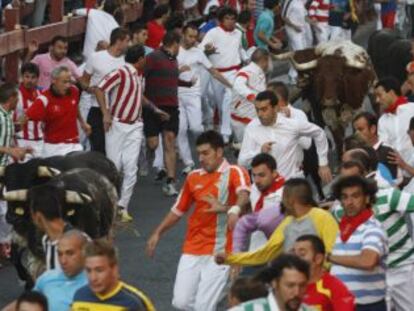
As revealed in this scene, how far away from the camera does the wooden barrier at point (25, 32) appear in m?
19.9

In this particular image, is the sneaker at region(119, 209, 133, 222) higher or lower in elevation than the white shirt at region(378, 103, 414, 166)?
lower

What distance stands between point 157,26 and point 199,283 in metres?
9.71

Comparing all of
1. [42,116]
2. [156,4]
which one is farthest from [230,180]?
[156,4]

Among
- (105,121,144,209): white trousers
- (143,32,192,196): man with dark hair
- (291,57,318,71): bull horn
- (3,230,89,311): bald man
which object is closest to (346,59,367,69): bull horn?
(291,57,318,71): bull horn

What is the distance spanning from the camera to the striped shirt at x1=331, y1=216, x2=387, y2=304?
11.5m

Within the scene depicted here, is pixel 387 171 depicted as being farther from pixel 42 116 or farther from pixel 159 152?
pixel 159 152

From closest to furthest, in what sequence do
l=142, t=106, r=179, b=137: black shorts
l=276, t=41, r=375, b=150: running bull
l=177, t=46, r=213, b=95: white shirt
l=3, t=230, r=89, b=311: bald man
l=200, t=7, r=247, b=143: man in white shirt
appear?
1. l=3, t=230, r=89, b=311: bald man
2. l=142, t=106, r=179, b=137: black shorts
3. l=276, t=41, r=375, b=150: running bull
4. l=177, t=46, r=213, b=95: white shirt
5. l=200, t=7, r=247, b=143: man in white shirt

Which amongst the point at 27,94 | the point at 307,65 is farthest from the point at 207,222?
the point at 307,65

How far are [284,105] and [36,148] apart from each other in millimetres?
2955

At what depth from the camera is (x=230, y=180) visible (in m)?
13.4

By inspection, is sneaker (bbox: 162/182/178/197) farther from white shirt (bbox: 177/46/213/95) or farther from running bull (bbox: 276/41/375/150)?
running bull (bbox: 276/41/375/150)

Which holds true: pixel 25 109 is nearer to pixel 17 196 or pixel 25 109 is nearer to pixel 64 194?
pixel 17 196

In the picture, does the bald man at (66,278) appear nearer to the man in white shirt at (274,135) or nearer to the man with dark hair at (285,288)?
Result: the man with dark hair at (285,288)

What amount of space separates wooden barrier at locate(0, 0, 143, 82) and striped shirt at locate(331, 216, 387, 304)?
29.0ft
